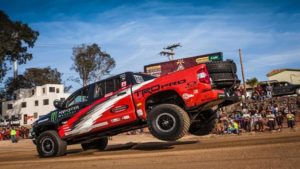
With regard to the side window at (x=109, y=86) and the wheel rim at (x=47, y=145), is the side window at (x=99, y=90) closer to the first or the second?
the side window at (x=109, y=86)

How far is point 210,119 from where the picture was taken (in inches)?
335

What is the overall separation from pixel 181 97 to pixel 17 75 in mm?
63911

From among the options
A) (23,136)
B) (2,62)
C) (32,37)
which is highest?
(32,37)

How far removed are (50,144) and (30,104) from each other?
51.8 metres

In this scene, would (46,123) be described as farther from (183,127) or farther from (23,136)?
(23,136)

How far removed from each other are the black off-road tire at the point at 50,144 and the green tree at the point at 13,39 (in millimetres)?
37827

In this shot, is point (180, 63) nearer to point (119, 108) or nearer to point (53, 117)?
point (53, 117)

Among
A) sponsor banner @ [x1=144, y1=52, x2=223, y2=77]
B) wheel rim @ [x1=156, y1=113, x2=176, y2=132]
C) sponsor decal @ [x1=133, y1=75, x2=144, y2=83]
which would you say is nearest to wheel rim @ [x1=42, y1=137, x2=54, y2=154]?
sponsor decal @ [x1=133, y1=75, x2=144, y2=83]

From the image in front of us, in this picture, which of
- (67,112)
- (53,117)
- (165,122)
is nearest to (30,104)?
(53,117)

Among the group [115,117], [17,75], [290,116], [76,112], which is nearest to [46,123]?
[76,112]

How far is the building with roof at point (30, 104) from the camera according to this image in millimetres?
54969

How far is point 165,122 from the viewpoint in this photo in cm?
696

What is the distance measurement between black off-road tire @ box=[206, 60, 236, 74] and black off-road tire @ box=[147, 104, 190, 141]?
3.79ft

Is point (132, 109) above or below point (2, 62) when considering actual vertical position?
below
